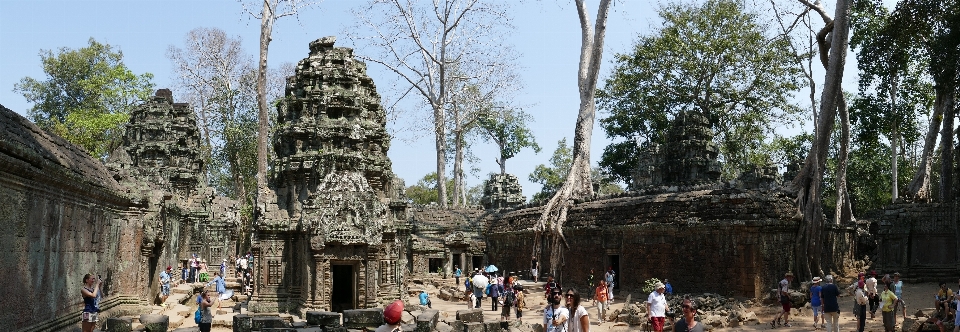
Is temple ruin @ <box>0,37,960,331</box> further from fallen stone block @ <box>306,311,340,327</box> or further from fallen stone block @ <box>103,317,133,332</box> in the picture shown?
fallen stone block @ <box>103,317,133,332</box>

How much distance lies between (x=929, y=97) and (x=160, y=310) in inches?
954

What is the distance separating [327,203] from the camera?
15617 mm

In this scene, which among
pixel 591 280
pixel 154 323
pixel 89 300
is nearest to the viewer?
pixel 89 300

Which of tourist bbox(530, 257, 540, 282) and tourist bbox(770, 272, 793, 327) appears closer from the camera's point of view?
tourist bbox(770, 272, 793, 327)

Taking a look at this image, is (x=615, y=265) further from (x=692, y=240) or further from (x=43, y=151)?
(x=43, y=151)

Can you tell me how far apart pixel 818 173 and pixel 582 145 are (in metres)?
7.79

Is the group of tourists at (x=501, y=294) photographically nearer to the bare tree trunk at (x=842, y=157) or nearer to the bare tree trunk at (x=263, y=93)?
the bare tree trunk at (x=842, y=157)

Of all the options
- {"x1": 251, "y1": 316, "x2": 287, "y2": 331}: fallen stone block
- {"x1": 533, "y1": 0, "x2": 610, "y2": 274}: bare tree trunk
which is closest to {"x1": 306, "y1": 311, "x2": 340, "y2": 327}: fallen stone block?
{"x1": 251, "y1": 316, "x2": 287, "y2": 331}: fallen stone block

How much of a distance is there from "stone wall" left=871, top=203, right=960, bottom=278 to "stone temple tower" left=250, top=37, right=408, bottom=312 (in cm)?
1162

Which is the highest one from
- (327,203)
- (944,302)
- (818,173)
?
(818,173)

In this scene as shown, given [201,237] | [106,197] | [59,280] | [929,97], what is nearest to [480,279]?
[106,197]

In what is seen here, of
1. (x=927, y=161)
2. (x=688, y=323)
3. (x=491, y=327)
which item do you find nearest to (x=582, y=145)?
(x=927, y=161)

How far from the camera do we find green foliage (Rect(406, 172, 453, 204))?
5578 cm

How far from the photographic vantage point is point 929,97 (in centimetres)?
2605
